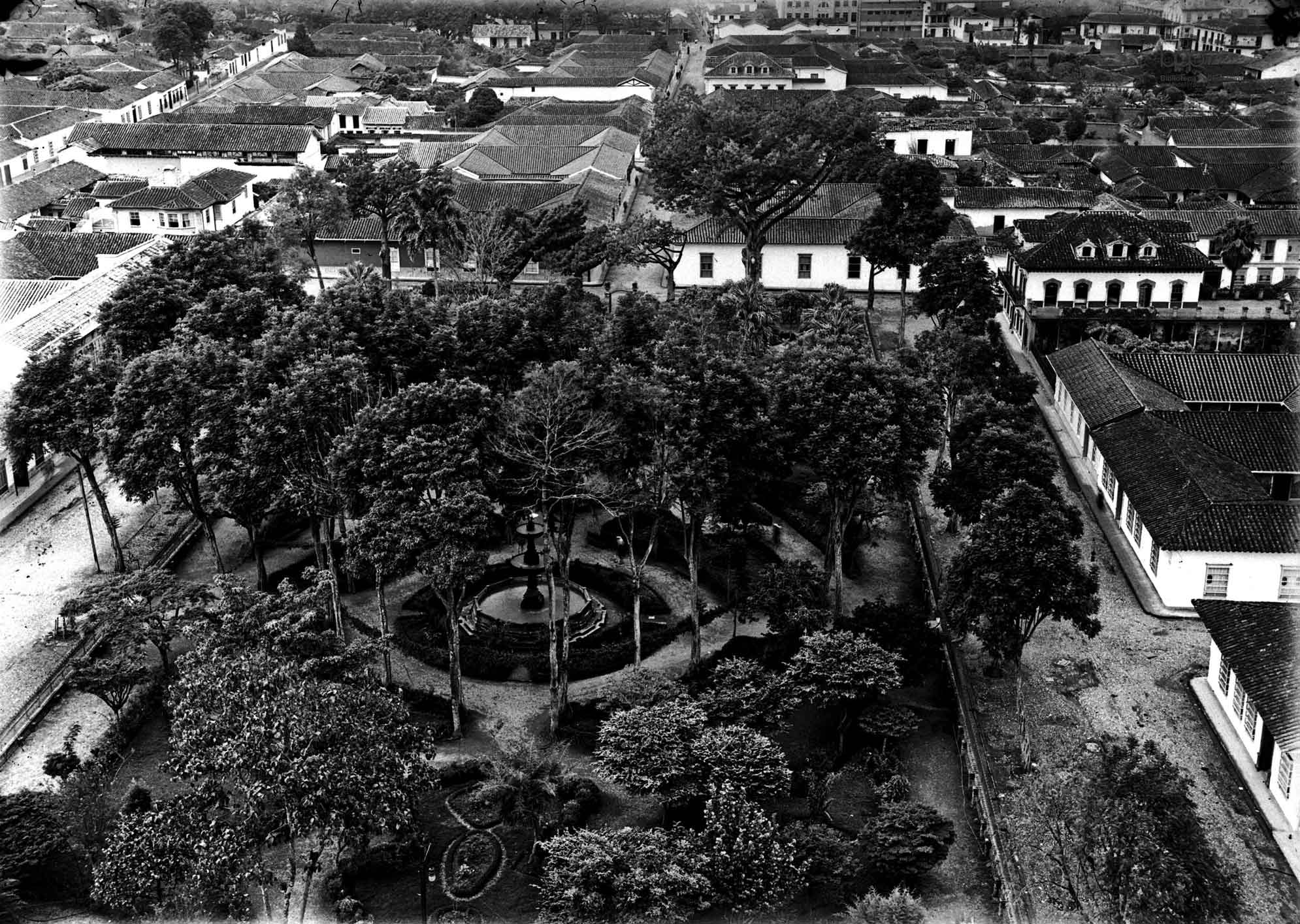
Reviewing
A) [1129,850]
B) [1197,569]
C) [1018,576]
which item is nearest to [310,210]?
[1018,576]

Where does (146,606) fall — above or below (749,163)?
below

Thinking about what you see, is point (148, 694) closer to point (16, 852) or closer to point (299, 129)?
point (16, 852)

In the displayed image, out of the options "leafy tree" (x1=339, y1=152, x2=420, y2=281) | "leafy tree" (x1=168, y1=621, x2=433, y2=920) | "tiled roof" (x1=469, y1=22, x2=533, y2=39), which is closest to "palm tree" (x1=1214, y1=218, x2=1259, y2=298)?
"leafy tree" (x1=339, y1=152, x2=420, y2=281)

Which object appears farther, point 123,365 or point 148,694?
point 123,365

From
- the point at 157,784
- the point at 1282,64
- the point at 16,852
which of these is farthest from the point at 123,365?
the point at 1282,64

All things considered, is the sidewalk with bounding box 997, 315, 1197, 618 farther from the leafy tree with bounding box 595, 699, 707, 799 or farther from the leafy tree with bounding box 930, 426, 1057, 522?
the leafy tree with bounding box 595, 699, 707, 799

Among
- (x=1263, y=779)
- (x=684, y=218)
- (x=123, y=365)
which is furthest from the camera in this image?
(x=684, y=218)

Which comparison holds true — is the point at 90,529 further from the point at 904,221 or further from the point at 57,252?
the point at 904,221
